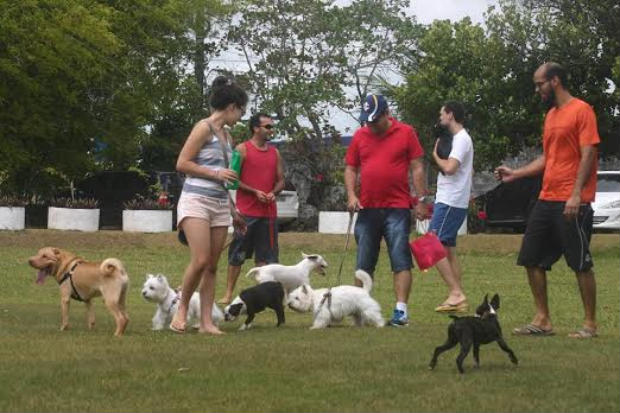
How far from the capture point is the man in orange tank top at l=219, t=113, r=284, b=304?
1349cm

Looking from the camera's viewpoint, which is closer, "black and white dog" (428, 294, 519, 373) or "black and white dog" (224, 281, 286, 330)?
"black and white dog" (428, 294, 519, 373)

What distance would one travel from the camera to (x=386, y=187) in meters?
11.7

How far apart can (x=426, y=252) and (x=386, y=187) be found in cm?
78

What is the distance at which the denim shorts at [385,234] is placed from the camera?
11750mm

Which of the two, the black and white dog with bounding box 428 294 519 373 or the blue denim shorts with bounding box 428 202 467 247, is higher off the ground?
the blue denim shorts with bounding box 428 202 467 247

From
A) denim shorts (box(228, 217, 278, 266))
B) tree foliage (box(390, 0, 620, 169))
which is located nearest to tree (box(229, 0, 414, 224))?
tree foliage (box(390, 0, 620, 169))

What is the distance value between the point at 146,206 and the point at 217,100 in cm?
1960

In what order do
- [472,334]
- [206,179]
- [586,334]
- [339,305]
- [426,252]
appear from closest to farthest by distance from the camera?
[472,334] < [586,334] < [206,179] < [339,305] < [426,252]

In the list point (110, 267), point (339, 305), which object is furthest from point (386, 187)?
point (110, 267)

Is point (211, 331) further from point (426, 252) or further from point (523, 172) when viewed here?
point (523, 172)

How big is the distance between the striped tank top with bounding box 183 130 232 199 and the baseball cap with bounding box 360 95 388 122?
4.59 ft

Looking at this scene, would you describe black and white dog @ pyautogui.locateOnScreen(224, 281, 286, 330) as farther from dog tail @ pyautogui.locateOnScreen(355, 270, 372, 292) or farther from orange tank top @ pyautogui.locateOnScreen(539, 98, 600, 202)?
orange tank top @ pyautogui.locateOnScreen(539, 98, 600, 202)

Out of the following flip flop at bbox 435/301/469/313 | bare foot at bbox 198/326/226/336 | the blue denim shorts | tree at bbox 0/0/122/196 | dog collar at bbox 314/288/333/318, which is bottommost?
bare foot at bbox 198/326/226/336

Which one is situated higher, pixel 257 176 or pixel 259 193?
pixel 257 176
